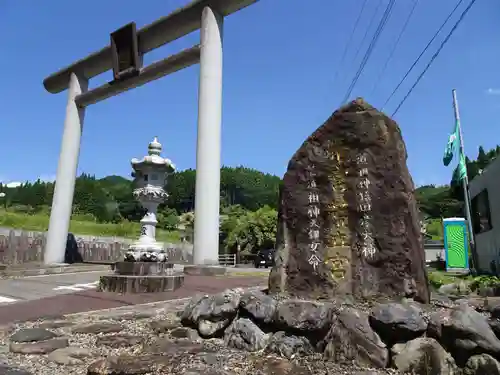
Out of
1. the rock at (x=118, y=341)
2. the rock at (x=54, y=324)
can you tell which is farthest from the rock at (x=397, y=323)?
the rock at (x=54, y=324)

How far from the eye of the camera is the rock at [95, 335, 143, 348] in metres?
3.42

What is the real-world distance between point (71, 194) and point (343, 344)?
13.7m

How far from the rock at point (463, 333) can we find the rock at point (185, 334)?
6.75 feet

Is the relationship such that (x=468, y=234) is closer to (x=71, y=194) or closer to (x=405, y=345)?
(x=405, y=345)

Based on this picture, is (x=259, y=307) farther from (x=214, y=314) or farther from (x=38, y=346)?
(x=38, y=346)

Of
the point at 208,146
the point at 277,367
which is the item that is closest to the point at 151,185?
the point at 208,146

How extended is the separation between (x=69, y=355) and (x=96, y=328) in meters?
0.76

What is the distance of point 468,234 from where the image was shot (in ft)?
48.7

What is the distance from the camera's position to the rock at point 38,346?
3219 millimetres

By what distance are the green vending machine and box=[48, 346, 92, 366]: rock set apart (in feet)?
48.3

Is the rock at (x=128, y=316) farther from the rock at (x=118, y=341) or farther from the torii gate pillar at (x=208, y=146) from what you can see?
the torii gate pillar at (x=208, y=146)

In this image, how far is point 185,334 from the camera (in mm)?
3691

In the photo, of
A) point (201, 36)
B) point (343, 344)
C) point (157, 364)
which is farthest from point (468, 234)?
point (157, 364)

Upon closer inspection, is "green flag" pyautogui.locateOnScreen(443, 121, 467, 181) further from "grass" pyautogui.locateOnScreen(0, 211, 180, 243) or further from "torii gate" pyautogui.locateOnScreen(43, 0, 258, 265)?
"grass" pyautogui.locateOnScreen(0, 211, 180, 243)
